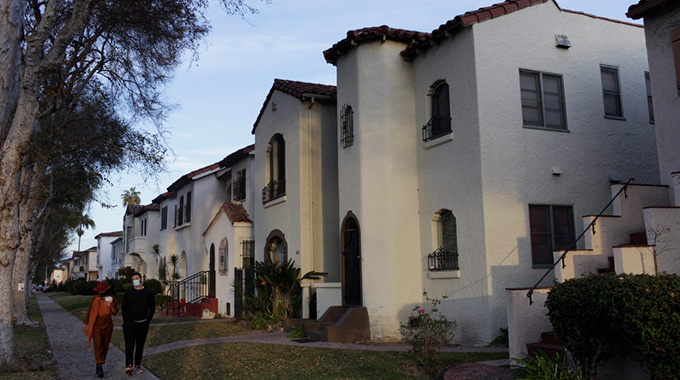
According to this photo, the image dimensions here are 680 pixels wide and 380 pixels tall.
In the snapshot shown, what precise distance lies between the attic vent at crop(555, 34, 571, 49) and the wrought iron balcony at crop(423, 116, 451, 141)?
3010 mm

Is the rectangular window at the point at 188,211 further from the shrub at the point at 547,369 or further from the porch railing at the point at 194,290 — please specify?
the shrub at the point at 547,369

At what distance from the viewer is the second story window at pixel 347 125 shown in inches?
590

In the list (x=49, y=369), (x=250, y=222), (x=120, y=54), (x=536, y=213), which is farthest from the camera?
(x=250, y=222)

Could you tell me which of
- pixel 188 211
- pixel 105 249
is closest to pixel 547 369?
pixel 188 211

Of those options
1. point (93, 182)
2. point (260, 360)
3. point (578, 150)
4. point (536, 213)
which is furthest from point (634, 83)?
point (93, 182)

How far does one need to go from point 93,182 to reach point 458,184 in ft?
49.3

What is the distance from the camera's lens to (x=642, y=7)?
10414 mm

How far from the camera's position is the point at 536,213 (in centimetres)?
1263

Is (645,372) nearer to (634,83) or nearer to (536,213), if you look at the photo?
(536,213)

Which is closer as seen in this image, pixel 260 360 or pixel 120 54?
pixel 260 360

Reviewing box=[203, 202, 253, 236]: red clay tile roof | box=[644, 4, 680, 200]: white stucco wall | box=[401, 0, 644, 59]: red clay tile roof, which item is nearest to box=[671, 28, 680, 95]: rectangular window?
box=[644, 4, 680, 200]: white stucco wall

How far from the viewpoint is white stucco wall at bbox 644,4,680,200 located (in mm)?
10102

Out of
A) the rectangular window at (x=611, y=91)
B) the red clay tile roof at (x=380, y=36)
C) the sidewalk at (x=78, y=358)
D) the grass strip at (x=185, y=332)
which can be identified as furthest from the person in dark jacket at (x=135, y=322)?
the rectangular window at (x=611, y=91)

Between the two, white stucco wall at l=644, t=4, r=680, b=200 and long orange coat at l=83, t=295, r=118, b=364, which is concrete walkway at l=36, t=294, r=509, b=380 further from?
white stucco wall at l=644, t=4, r=680, b=200
